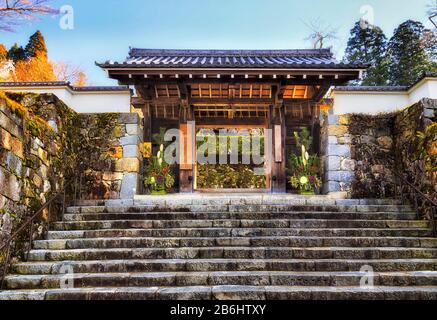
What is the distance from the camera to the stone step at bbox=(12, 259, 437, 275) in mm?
4910

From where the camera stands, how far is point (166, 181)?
896 cm

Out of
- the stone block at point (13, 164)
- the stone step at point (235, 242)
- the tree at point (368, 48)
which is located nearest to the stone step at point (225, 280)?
the stone step at point (235, 242)

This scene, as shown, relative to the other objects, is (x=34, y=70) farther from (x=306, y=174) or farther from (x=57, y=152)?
(x=306, y=174)

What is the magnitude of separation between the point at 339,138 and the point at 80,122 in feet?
20.0

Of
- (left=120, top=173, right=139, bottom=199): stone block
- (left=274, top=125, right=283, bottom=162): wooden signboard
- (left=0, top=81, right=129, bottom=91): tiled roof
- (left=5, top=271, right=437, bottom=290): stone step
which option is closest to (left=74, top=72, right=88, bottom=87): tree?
(left=0, top=81, right=129, bottom=91): tiled roof

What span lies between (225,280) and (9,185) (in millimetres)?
3225

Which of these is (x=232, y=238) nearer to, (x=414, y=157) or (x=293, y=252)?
(x=293, y=252)

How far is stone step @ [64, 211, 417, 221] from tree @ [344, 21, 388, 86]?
17651 millimetres

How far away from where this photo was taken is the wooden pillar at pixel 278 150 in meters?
9.66

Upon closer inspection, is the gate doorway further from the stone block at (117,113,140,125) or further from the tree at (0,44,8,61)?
the tree at (0,44,8,61)

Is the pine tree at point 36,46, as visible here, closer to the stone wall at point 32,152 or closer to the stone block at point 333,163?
the stone wall at point 32,152

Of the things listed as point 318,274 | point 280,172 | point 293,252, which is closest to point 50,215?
point 293,252

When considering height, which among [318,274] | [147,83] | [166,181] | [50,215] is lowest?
[318,274]
